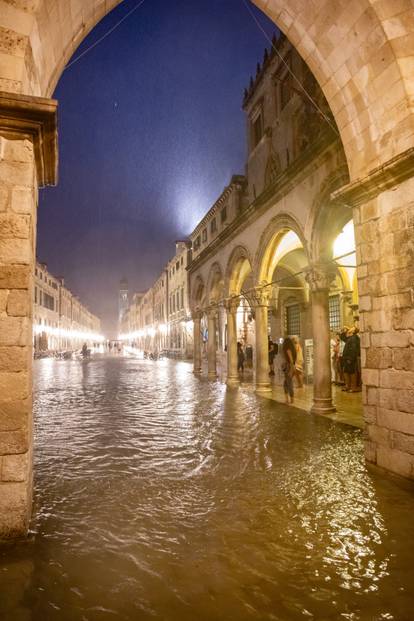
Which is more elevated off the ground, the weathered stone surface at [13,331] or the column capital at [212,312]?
the column capital at [212,312]

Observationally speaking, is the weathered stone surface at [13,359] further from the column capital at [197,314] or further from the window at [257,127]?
the column capital at [197,314]

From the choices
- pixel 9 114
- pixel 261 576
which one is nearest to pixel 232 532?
pixel 261 576

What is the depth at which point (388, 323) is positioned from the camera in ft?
17.5

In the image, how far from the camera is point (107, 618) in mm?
2467

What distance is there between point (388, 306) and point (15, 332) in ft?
15.8

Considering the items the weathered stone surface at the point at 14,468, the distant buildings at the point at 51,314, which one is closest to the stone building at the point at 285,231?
the weathered stone surface at the point at 14,468

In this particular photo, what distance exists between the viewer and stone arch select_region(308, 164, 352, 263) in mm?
9352

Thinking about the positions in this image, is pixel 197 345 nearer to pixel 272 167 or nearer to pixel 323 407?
pixel 272 167

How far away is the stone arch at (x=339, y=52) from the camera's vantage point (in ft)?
11.9

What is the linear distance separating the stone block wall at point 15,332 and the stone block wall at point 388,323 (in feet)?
15.2

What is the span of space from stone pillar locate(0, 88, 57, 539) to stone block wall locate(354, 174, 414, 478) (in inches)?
178

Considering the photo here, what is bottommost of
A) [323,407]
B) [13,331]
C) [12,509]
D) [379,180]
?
[323,407]

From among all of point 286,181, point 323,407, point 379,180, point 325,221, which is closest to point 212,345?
point 286,181

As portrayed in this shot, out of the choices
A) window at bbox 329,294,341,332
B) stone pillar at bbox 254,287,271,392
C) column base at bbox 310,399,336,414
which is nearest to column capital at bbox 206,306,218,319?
stone pillar at bbox 254,287,271,392
